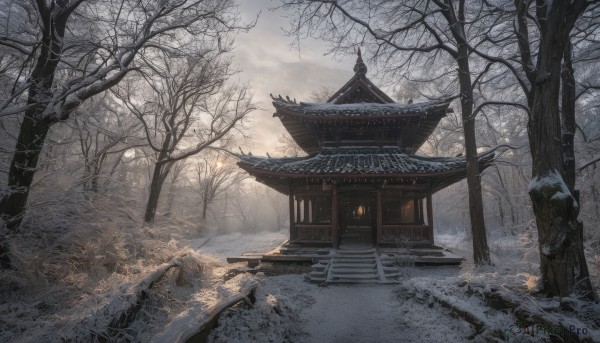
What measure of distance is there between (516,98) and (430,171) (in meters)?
9.36

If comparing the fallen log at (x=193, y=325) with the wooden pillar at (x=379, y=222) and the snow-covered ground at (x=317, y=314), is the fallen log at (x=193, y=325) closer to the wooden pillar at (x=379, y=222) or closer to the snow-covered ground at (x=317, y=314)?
the snow-covered ground at (x=317, y=314)

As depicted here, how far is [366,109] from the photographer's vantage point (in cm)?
1372

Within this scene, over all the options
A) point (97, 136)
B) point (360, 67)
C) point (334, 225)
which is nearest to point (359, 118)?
point (360, 67)

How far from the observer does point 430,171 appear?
1198cm

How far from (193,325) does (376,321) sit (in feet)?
13.6

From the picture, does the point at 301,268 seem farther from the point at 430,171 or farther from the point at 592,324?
the point at 592,324

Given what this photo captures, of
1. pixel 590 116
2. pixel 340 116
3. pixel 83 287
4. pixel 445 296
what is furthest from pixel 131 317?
pixel 590 116

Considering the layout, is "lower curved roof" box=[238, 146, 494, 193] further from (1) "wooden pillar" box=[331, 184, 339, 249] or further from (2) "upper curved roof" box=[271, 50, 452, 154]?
(1) "wooden pillar" box=[331, 184, 339, 249]

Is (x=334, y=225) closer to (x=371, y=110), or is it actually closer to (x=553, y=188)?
(x=371, y=110)

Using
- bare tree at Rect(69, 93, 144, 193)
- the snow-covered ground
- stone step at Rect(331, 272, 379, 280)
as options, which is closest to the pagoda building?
stone step at Rect(331, 272, 379, 280)

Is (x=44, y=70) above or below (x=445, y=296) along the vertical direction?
above

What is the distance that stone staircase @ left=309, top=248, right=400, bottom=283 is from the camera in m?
10.1

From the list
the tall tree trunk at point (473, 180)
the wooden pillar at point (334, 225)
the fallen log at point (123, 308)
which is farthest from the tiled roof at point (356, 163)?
the fallen log at point (123, 308)

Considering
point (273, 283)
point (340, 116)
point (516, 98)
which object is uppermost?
point (516, 98)
